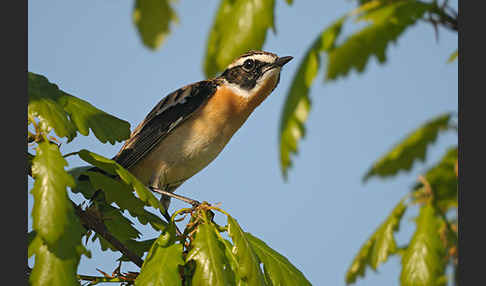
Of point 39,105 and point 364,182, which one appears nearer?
point 39,105

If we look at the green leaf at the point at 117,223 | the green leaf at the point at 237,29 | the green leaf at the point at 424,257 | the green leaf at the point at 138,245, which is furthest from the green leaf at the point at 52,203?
the green leaf at the point at 424,257

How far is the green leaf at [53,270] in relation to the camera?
2.79m

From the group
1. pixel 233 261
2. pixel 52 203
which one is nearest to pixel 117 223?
pixel 233 261

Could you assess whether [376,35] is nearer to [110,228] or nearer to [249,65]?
[249,65]

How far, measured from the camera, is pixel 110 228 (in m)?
4.08

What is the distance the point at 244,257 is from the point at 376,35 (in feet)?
11.7

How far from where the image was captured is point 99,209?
4.00m

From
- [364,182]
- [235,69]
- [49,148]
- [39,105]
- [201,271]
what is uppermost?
[235,69]

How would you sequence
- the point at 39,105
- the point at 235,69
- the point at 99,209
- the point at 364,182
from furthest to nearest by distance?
the point at 364,182, the point at 235,69, the point at 99,209, the point at 39,105

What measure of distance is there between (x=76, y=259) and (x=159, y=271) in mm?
620

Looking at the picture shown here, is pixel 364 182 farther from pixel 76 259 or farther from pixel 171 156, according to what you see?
pixel 76 259

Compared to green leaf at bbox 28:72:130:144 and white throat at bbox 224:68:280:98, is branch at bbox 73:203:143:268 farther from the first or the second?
white throat at bbox 224:68:280:98

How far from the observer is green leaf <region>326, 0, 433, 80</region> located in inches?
235

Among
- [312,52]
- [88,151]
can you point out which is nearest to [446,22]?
[312,52]
